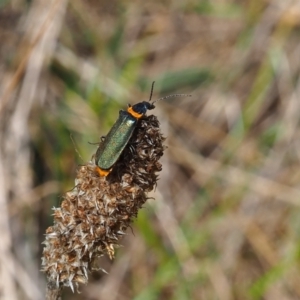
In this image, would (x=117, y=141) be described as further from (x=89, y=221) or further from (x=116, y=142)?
(x=89, y=221)

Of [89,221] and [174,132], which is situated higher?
[174,132]

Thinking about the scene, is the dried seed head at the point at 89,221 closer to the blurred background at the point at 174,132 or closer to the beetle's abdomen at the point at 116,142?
the beetle's abdomen at the point at 116,142

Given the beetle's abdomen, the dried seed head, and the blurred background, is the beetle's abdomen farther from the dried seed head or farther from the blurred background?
the blurred background

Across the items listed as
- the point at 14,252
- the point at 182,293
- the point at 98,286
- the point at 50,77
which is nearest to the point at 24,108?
the point at 50,77

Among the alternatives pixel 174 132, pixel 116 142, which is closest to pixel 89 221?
pixel 116 142

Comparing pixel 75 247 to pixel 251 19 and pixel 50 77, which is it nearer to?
pixel 50 77

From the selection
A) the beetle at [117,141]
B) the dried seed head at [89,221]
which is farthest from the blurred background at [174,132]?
the dried seed head at [89,221]

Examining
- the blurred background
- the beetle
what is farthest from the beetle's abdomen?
the blurred background
